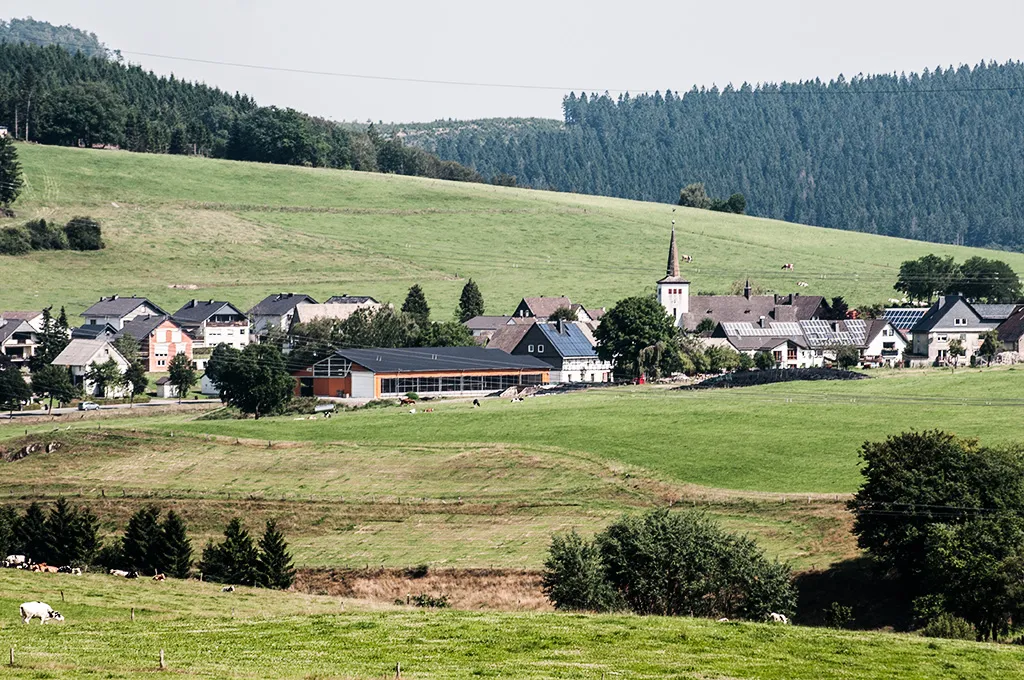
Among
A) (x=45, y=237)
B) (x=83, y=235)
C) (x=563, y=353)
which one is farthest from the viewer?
(x=83, y=235)

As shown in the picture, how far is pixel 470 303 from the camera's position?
496ft

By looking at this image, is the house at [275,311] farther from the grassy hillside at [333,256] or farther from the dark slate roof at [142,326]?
the dark slate roof at [142,326]

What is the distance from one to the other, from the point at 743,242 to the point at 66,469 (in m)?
133

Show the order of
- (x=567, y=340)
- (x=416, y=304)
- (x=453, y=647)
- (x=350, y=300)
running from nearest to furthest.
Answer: (x=453, y=647) → (x=567, y=340) → (x=416, y=304) → (x=350, y=300)

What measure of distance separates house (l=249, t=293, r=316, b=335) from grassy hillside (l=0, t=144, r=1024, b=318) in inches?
168

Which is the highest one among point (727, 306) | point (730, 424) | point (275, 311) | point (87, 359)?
point (727, 306)

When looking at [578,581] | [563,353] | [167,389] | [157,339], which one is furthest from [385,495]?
[157,339]

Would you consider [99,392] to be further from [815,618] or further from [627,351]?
[815,618]

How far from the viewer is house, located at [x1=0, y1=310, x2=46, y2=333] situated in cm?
13425

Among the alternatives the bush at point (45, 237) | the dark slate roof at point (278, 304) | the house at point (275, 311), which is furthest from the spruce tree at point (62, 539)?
the bush at point (45, 237)

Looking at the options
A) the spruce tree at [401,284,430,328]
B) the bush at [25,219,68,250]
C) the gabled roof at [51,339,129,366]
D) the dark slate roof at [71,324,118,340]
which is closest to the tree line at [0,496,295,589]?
the gabled roof at [51,339,129,366]

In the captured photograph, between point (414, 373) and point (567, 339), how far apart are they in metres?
21.6

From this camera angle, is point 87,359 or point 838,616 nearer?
point 838,616

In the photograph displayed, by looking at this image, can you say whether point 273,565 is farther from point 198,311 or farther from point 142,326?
point 198,311
